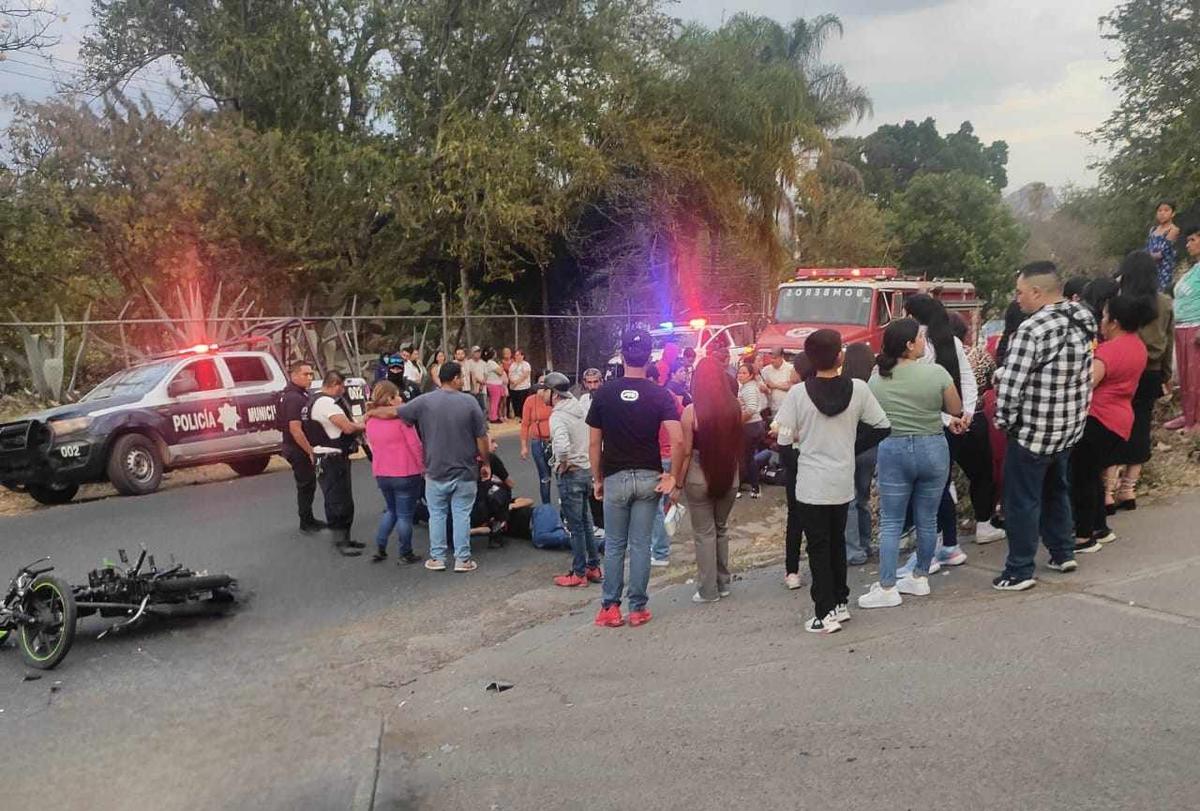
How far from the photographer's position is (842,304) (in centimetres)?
1784

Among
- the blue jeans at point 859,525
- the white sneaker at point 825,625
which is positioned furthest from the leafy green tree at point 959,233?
the white sneaker at point 825,625

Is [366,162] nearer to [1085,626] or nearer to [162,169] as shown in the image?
[162,169]

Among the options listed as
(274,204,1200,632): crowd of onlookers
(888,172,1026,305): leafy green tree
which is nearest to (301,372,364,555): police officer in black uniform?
(274,204,1200,632): crowd of onlookers

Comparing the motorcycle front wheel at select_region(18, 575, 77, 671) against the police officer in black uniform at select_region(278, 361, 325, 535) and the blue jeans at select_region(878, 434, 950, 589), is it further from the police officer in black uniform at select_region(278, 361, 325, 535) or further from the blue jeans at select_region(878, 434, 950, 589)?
the blue jeans at select_region(878, 434, 950, 589)

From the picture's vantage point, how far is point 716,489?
6.08m

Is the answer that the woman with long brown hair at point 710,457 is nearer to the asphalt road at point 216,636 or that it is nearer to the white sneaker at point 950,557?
the white sneaker at point 950,557

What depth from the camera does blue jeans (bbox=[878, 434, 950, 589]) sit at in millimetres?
5434

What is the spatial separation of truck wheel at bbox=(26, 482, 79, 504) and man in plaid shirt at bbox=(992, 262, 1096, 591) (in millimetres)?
10687

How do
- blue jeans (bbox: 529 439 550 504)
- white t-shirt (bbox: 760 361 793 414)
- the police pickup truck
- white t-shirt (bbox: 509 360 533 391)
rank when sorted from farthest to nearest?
white t-shirt (bbox: 509 360 533 391) < the police pickup truck < white t-shirt (bbox: 760 361 793 414) < blue jeans (bbox: 529 439 550 504)

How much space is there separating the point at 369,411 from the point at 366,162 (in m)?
15.8

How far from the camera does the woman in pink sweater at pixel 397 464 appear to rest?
812cm

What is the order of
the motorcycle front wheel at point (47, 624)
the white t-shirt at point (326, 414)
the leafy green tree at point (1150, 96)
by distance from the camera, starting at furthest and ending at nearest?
the leafy green tree at point (1150, 96)
the white t-shirt at point (326, 414)
the motorcycle front wheel at point (47, 624)

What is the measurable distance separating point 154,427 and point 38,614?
6.84 m

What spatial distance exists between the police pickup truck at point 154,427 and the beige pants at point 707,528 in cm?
603
